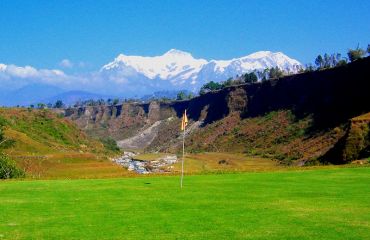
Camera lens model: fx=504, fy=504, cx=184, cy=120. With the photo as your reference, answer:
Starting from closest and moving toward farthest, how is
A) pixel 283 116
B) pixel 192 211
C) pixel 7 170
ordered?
pixel 192 211
pixel 7 170
pixel 283 116

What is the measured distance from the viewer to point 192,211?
16.9 m

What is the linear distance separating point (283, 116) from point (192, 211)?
10369 centimetres

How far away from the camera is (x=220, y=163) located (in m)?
91.6

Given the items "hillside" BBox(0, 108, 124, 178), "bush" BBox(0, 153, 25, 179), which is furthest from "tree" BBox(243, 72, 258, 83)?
"bush" BBox(0, 153, 25, 179)

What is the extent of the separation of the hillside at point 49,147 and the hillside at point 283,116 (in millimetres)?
30835

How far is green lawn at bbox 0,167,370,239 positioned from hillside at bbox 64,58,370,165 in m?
39.9

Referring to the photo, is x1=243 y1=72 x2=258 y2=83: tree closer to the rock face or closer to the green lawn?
the rock face

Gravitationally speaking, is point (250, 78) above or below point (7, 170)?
above

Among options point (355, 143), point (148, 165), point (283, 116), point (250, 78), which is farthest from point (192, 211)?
point (250, 78)

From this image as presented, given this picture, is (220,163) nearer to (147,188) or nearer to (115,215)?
(147,188)

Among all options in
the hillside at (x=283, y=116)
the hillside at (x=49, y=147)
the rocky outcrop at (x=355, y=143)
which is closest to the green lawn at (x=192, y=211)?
the hillside at (x=49, y=147)

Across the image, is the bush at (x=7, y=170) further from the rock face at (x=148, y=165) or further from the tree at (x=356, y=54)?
the tree at (x=356, y=54)

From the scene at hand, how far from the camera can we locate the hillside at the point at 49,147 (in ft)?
205

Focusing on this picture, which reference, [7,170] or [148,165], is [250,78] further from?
[7,170]
